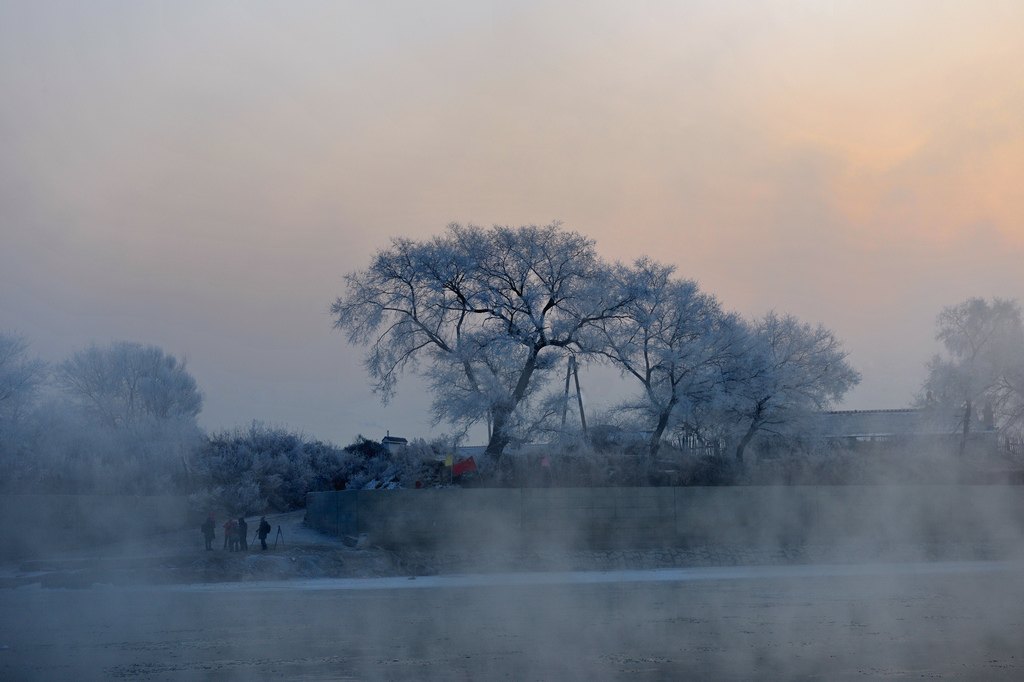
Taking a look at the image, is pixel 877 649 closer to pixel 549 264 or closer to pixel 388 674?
pixel 388 674

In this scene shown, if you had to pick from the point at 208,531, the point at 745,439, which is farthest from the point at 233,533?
the point at 745,439

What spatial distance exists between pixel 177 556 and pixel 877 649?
63.0ft

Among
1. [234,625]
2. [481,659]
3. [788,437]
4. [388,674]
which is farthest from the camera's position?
[788,437]

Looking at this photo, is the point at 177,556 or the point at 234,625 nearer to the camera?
the point at 234,625

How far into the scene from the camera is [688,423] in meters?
34.6

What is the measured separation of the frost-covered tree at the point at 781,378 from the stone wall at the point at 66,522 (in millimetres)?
23802

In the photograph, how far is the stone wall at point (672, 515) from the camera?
25953 millimetres

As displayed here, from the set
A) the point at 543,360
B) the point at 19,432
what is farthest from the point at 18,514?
the point at 543,360

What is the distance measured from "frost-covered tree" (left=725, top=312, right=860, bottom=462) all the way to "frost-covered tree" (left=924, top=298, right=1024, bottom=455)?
7564 mm

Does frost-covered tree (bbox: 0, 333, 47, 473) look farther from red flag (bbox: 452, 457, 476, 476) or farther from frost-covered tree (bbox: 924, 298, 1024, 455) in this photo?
frost-covered tree (bbox: 924, 298, 1024, 455)

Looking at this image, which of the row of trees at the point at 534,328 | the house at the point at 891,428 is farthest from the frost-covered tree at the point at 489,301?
the house at the point at 891,428

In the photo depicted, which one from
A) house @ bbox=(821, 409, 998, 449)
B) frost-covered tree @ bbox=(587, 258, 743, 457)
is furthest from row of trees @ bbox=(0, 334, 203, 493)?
house @ bbox=(821, 409, 998, 449)

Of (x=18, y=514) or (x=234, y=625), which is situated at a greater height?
(x=18, y=514)

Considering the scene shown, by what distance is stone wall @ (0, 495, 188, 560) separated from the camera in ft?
83.7
